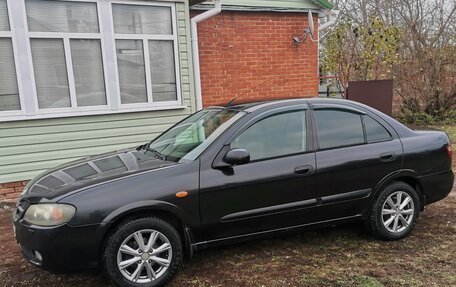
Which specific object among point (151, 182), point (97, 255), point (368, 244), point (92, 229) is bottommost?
point (368, 244)

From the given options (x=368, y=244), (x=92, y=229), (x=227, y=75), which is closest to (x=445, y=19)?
(x=227, y=75)

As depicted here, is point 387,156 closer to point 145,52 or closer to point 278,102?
point 278,102

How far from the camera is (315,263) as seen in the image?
12.6 ft

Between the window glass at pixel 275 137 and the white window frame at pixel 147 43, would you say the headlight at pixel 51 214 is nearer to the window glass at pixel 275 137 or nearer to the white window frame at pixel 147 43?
the window glass at pixel 275 137

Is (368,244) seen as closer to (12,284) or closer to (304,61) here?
(12,284)

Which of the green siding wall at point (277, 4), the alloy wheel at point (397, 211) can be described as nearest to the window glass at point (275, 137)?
the alloy wheel at point (397, 211)

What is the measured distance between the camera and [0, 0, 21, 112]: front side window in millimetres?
5926

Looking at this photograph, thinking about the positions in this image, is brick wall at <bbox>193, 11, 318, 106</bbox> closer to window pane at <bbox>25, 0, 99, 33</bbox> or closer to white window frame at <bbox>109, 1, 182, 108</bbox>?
white window frame at <bbox>109, 1, 182, 108</bbox>

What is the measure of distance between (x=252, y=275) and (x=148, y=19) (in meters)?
4.91

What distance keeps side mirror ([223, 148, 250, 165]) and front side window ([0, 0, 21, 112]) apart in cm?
410

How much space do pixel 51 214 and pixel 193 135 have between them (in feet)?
4.86

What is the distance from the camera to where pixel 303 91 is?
9.25 metres

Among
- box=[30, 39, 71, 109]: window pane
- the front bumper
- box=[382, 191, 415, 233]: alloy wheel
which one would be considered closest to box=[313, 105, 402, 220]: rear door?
box=[382, 191, 415, 233]: alloy wheel

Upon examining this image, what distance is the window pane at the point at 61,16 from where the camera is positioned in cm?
610
